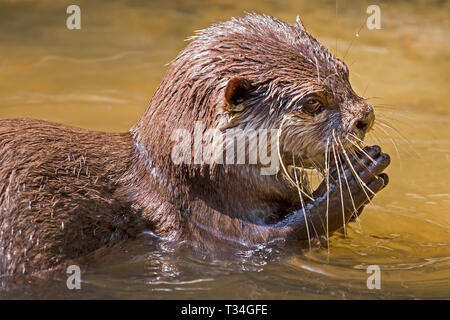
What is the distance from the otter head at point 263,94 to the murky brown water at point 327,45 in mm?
508

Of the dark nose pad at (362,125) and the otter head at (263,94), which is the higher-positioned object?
the otter head at (263,94)

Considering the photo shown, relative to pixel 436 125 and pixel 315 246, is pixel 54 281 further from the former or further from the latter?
pixel 436 125

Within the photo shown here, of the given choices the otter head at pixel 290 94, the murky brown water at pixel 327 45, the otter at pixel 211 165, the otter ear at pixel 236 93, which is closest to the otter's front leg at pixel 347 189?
the otter at pixel 211 165

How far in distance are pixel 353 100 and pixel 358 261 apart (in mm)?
910

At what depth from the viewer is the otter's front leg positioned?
13.5 ft

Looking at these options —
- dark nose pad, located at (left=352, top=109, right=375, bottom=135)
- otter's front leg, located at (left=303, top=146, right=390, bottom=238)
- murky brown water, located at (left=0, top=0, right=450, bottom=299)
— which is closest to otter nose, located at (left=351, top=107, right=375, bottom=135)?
dark nose pad, located at (left=352, top=109, right=375, bottom=135)

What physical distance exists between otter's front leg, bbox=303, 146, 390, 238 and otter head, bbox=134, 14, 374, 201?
0.13 metres

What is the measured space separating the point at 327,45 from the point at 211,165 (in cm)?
386

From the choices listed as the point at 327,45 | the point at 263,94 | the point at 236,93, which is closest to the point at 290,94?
the point at 263,94

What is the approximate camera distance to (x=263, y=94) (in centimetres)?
394

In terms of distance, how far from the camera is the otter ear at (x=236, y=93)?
12.5 ft

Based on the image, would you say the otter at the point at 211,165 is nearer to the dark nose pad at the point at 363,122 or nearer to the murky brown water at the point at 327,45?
the dark nose pad at the point at 363,122

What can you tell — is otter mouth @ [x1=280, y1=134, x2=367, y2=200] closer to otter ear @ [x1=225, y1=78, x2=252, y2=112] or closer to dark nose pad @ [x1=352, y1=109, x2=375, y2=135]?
dark nose pad @ [x1=352, y1=109, x2=375, y2=135]
